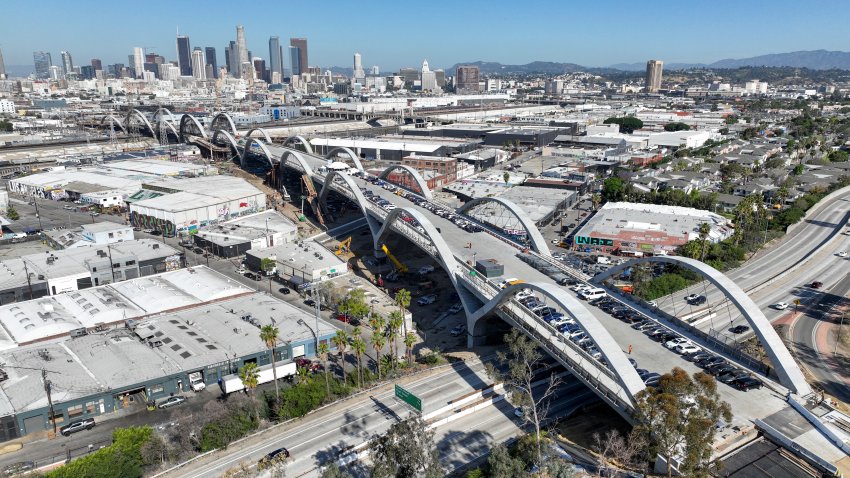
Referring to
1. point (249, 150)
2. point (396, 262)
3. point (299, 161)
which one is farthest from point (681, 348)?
point (249, 150)

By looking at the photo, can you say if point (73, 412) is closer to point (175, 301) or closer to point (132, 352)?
point (132, 352)

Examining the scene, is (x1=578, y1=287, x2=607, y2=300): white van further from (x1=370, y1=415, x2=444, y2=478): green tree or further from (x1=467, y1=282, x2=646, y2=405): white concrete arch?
(x1=370, y1=415, x2=444, y2=478): green tree

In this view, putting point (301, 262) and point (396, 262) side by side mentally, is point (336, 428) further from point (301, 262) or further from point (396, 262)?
point (301, 262)

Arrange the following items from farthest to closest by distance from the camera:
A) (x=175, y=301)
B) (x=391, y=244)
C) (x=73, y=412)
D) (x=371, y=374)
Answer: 1. (x=391, y=244)
2. (x=175, y=301)
3. (x=371, y=374)
4. (x=73, y=412)

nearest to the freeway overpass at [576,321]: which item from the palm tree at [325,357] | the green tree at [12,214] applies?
the palm tree at [325,357]

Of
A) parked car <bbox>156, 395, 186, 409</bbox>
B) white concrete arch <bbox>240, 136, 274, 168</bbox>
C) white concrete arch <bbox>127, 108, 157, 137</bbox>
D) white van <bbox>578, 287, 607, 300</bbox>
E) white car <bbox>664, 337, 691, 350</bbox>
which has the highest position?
white concrete arch <bbox>127, 108, 157, 137</bbox>

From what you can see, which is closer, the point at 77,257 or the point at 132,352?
the point at 132,352

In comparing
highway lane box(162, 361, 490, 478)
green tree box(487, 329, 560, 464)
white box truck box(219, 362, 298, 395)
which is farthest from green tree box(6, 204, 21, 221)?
green tree box(487, 329, 560, 464)

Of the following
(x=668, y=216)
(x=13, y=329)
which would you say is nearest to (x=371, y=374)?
(x=13, y=329)
